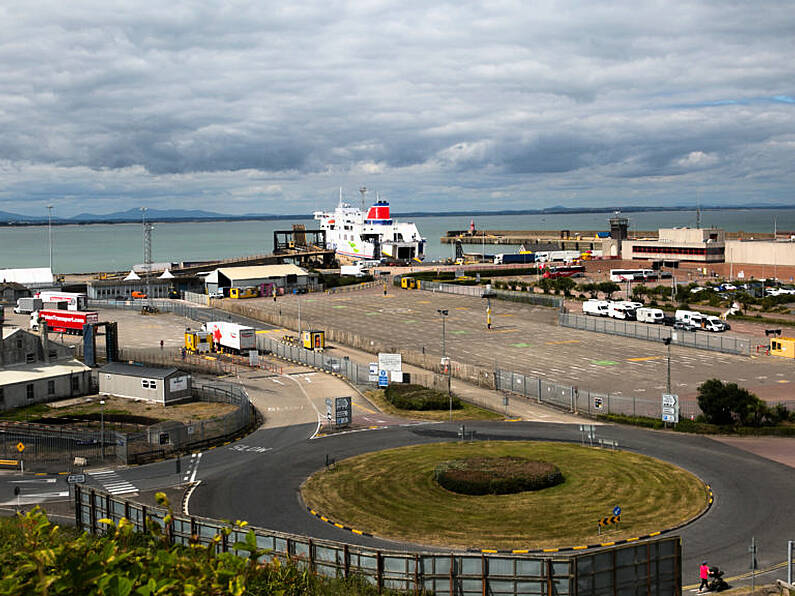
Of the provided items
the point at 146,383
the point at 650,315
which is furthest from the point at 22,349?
the point at 650,315

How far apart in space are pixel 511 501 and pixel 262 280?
7989cm

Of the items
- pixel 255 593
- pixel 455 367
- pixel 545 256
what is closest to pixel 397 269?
pixel 545 256

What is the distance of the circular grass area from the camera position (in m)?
26.8

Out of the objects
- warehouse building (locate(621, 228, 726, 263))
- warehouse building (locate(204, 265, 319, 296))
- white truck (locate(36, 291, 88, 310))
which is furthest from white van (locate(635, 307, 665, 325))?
warehouse building (locate(621, 228, 726, 263))

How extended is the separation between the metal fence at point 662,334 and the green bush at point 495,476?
1284 inches

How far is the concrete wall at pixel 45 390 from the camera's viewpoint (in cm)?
4603

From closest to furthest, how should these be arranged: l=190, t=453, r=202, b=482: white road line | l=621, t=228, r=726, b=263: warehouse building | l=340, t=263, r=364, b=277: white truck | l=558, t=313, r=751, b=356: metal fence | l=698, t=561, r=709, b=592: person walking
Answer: l=698, t=561, r=709, b=592: person walking, l=190, t=453, r=202, b=482: white road line, l=558, t=313, r=751, b=356: metal fence, l=621, t=228, r=726, b=263: warehouse building, l=340, t=263, r=364, b=277: white truck

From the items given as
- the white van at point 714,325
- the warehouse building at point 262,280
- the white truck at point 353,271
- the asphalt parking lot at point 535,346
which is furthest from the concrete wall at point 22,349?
the white truck at point 353,271

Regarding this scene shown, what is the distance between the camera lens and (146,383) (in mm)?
48156

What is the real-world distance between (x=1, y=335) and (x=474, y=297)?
61506 millimetres

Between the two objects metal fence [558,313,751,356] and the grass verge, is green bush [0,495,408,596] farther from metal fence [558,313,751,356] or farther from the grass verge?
metal fence [558,313,751,356]

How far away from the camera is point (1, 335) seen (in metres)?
49.1

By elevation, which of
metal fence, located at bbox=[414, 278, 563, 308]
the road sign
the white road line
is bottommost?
the white road line

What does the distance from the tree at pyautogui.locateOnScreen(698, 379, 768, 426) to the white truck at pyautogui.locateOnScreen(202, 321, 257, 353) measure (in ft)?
118
